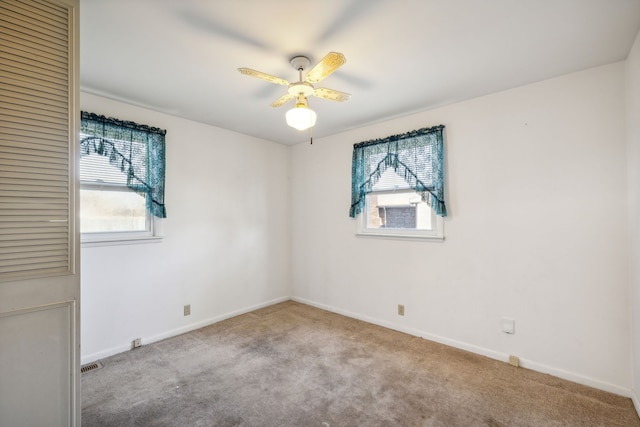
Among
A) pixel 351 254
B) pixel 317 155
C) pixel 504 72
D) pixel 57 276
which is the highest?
pixel 504 72

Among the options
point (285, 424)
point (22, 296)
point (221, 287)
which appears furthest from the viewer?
point (221, 287)

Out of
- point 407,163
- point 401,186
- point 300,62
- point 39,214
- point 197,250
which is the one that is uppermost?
point 300,62

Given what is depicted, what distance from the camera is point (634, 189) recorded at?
195cm

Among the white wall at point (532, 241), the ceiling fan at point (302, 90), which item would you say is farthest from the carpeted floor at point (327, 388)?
the ceiling fan at point (302, 90)

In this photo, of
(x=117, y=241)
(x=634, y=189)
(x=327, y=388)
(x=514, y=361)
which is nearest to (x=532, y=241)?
(x=634, y=189)

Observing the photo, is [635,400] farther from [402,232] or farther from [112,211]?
[112,211]

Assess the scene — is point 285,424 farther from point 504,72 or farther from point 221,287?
point 504,72

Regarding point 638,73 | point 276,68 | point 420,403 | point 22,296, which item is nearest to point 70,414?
point 22,296

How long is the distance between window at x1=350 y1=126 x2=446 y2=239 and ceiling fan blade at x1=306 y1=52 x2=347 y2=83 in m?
1.64

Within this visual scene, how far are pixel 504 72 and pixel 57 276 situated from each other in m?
3.19

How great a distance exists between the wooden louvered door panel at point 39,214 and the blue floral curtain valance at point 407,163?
274 centimetres

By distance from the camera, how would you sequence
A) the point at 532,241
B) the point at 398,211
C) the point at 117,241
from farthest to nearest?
the point at 398,211
the point at 117,241
the point at 532,241

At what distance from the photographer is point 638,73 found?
72.3 inches

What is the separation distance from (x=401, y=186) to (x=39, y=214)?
300 cm
